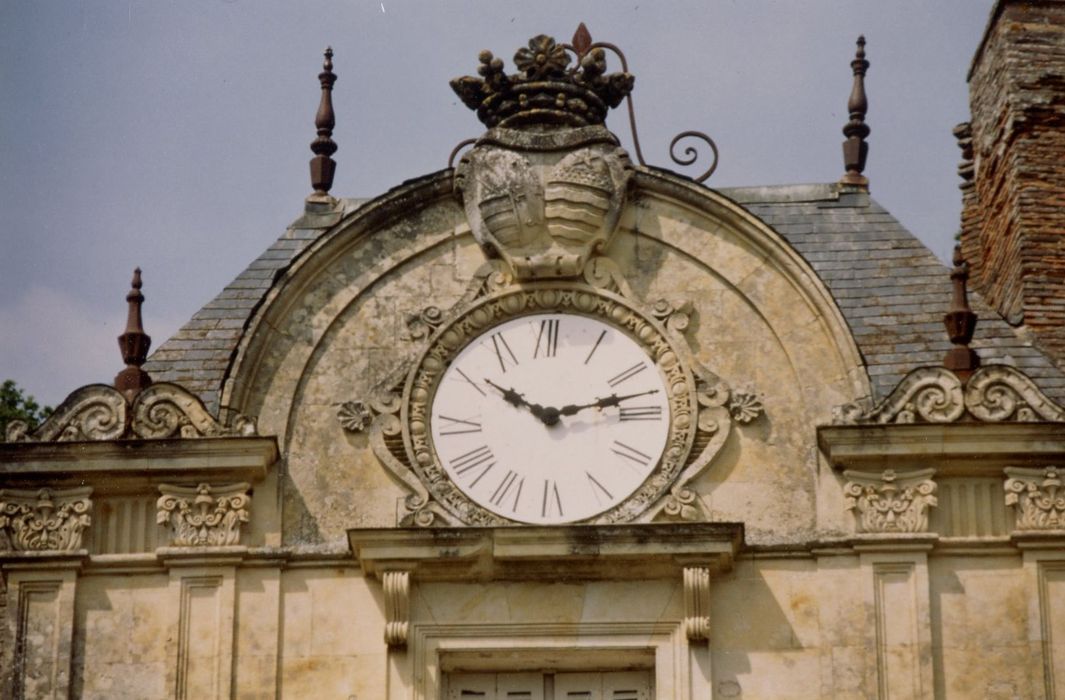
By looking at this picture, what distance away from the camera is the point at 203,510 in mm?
18031

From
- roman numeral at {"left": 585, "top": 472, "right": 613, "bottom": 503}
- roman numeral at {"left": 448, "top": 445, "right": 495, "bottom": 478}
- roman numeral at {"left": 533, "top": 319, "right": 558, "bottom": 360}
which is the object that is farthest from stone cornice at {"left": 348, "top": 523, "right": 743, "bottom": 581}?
roman numeral at {"left": 533, "top": 319, "right": 558, "bottom": 360}

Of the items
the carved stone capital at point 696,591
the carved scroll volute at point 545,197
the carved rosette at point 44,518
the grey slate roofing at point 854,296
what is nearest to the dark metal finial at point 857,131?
the grey slate roofing at point 854,296

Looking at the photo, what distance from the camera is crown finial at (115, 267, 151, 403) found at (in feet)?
60.2

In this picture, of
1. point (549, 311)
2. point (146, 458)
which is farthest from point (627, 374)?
point (146, 458)

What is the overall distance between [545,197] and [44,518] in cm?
366

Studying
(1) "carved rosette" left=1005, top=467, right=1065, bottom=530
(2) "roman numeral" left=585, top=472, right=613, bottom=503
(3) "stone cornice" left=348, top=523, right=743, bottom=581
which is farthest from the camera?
(2) "roman numeral" left=585, top=472, right=613, bottom=503

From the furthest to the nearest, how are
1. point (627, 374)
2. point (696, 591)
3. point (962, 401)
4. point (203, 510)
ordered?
point (627, 374) → point (203, 510) → point (962, 401) → point (696, 591)

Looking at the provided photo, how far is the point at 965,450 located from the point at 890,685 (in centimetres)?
150

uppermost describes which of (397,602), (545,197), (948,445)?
(545,197)

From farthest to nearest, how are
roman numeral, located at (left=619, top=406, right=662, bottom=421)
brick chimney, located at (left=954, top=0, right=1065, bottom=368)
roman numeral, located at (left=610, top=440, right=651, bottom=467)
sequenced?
brick chimney, located at (left=954, top=0, right=1065, bottom=368)
roman numeral, located at (left=619, top=406, right=662, bottom=421)
roman numeral, located at (left=610, top=440, right=651, bottom=467)

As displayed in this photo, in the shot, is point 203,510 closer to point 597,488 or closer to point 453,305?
point 453,305

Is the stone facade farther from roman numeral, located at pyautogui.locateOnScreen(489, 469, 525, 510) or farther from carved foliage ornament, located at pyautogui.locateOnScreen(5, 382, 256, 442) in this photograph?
roman numeral, located at pyautogui.locateOnScreen(489, 469, 525, 510)

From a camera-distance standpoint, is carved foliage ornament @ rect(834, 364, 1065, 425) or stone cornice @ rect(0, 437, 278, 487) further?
stone cornice @ rect(0, 437, 278, 487)

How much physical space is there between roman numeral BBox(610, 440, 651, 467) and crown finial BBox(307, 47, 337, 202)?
9.18ft
